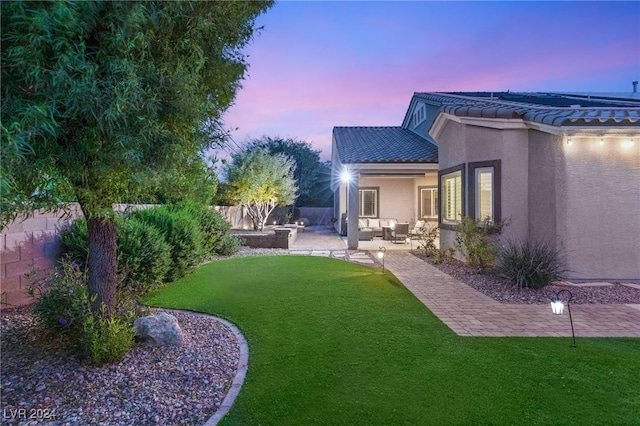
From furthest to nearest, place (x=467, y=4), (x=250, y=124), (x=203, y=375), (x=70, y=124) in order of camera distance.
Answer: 1. (x=250, y=124)
2. (x=467, y=4)
3. (x=203, y=375)
4. (x=70, y=124)

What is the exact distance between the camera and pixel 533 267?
8180 mm

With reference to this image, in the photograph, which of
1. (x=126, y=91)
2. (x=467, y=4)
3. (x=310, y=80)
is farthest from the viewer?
(x=310, y=80)

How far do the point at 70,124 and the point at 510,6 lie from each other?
14.3m

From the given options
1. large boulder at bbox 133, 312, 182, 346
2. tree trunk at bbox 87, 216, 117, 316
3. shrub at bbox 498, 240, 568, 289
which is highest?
tree trunk at bbox 87, 216, 117, 316

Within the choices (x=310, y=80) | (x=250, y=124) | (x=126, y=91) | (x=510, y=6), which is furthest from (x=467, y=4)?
(x=250, y=124)

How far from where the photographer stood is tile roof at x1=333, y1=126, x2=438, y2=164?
15.1 metres

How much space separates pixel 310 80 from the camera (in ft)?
63.9

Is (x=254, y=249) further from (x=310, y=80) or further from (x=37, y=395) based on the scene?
(x=37, y=395)

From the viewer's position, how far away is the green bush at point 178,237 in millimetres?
9266

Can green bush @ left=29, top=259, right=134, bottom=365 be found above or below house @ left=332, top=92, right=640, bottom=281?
below

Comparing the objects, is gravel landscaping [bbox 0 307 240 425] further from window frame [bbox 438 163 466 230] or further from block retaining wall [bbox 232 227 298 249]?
block retaining wall [bbox 232 227 298 249]

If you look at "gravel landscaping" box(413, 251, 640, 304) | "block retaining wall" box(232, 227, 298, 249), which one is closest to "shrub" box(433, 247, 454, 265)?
"gravel landscaping" box(413, 251, 640, 304)

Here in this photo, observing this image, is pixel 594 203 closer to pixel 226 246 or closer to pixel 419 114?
pixel 226 246

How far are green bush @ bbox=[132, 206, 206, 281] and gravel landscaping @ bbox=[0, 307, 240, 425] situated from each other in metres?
4.18
